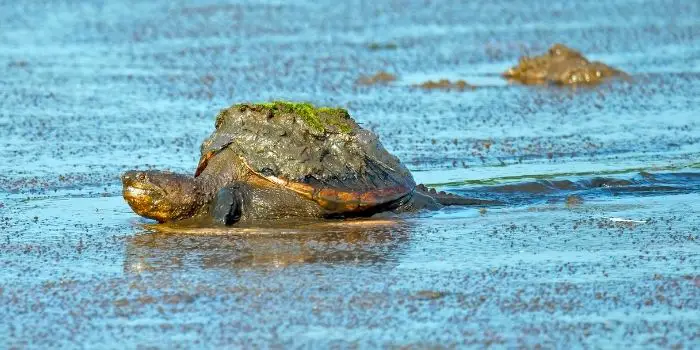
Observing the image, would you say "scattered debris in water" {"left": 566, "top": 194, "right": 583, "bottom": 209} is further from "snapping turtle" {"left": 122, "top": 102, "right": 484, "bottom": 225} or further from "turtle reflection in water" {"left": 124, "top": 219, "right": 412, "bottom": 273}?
"turtle reflection in water" {"left": 124, "top": 219, "right": 412, "bottom": 273}

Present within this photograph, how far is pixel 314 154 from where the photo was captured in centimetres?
855

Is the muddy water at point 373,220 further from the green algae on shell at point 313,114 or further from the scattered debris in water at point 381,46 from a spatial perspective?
the green algae on shell at point 313,114

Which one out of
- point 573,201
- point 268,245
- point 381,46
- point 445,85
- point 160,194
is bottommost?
point 268,245

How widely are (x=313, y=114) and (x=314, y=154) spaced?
0.30 meters

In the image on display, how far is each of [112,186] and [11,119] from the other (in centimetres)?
291

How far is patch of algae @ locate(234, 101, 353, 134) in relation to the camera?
8633 mm

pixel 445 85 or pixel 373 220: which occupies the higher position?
pixel 445 85

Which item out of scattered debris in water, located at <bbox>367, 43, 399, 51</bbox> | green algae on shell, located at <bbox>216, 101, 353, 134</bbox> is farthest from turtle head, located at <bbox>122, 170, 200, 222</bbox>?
scattered debris in water, located at <bbox>367, 43, 399, 51</bbox>

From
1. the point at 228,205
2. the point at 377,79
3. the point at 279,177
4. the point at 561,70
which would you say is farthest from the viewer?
the point at 561,70

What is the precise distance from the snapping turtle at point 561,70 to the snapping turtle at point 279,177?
6199 millimetres

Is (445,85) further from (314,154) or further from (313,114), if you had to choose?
(314,154)

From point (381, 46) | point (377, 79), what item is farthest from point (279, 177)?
point (381, 46)

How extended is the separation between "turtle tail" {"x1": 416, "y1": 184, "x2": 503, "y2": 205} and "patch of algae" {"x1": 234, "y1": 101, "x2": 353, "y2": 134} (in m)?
0.69

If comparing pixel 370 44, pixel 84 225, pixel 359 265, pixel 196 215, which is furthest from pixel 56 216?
pixel 370 44
